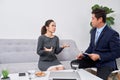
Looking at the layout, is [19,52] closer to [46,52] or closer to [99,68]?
[46,52]

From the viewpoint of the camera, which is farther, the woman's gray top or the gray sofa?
the gray sofa

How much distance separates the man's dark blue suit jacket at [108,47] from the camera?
2395 millimetres

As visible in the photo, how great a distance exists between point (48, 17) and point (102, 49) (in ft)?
5.00

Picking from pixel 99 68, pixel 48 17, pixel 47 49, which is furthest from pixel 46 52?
pixel 48 17

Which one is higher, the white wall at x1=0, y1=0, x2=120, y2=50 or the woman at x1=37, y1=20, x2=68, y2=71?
the white wall at x1=0, y1=0, x2=120, y2=50

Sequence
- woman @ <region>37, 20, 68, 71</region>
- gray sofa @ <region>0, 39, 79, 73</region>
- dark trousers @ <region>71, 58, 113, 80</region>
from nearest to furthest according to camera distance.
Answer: dark trousers @ <region>71, 58, 113, 80</region> < woman @ <region>37, 20, 68, 71</region> < gray sofa @ <region>0, 39, 79, 73</region>

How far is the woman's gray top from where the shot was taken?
285 cm

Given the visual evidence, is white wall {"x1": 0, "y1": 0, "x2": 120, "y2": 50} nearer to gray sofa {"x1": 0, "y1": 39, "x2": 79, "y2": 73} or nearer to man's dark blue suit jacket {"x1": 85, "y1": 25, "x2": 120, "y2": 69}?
gray sofa {"x1": 0, "y1": 39, "x2": 79, "y2": 73}

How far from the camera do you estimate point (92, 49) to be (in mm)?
2689

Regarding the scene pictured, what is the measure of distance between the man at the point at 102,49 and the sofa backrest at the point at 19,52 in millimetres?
952

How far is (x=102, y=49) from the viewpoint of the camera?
2.49 meters

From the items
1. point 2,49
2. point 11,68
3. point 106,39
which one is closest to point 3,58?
point 2,49

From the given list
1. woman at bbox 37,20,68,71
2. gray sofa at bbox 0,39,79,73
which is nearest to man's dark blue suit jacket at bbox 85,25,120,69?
woman at bbox 37,20,68,71

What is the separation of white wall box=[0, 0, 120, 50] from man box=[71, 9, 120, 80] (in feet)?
3.93
